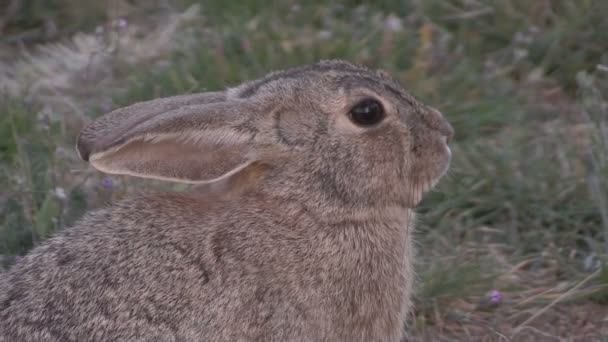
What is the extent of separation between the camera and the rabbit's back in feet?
13.0

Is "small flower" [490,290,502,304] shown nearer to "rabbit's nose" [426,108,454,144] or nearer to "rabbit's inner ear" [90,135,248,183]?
"rabbit's nose" [426,108,454,144]

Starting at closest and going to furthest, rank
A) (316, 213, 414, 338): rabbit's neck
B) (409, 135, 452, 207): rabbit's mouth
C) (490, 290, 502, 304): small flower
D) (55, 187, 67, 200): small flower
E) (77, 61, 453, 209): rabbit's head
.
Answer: (77, 61, 453, 209): rabbit's head → (316, 213, 414, 338): rabbit's neck → (409, 135, 452, 207): rabbit's mouth → (55, 187, 67, 200): small flower → (490, 290, 502, 304): small flower

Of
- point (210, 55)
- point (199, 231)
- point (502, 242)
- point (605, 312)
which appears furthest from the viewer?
point (210, 55)

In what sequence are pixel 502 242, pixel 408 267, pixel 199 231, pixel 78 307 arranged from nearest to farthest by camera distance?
pixel 78 307 < pixel 199 231 < pixel 408 267 < pixel 502 242

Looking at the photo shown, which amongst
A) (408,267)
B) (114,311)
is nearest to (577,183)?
(408,267)

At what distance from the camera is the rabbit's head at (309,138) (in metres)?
4.15

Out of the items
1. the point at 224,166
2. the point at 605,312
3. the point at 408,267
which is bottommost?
the point at 605,312

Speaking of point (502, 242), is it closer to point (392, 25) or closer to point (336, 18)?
point (392, 25)

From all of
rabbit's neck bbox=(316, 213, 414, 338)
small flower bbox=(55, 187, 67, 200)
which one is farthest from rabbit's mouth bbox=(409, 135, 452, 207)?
small flower bbox=(55, 187, 67, 200)

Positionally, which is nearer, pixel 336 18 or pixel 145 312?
pixel 145 312

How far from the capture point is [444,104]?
633 centimetres

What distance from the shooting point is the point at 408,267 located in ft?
15.1

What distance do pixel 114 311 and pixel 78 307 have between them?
0.38ft

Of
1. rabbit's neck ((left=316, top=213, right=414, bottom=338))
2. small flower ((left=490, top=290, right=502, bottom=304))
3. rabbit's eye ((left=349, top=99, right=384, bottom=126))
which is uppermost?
rabbit's eye ((left=349, top=99, right=384, bottom=126))
